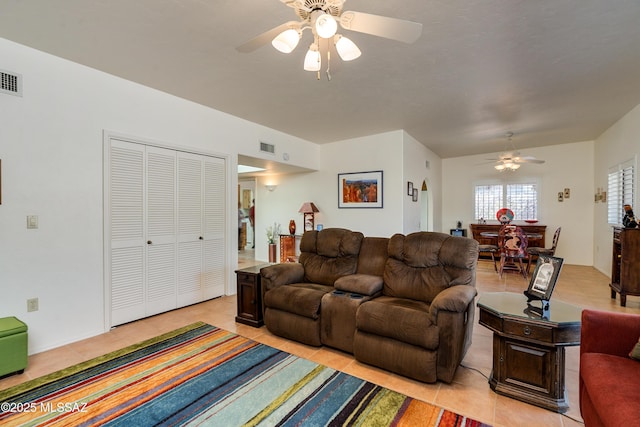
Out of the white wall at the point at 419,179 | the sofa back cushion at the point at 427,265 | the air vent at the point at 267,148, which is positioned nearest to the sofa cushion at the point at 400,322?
the sofa back cushion at the point at 427,265

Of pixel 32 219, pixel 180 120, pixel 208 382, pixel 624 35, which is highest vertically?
pixel 624 35

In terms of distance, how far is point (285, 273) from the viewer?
319cm

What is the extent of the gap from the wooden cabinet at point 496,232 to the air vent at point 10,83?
25.7 feet

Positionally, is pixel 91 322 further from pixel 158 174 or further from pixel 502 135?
pixel 502 135

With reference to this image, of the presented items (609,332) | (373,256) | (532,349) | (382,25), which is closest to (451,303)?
(532,349)

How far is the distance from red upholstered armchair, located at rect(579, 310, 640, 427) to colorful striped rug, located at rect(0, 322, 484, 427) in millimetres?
675

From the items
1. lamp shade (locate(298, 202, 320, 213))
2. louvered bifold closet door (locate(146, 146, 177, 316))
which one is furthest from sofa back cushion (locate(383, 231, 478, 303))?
lamp shade (locate(298, 202, 320, 213))

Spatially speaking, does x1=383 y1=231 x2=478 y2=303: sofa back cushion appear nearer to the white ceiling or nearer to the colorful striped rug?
the colorful striped rug

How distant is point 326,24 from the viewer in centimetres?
159

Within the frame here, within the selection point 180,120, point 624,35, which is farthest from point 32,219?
point 624,35

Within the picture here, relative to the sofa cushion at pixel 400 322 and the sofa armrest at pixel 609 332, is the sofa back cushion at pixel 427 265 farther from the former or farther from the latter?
the sofa armrest at pixel 609 332

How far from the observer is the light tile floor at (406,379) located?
1869 millimetres

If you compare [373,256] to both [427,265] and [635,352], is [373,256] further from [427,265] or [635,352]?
[635,352]

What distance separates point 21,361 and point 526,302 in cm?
386
